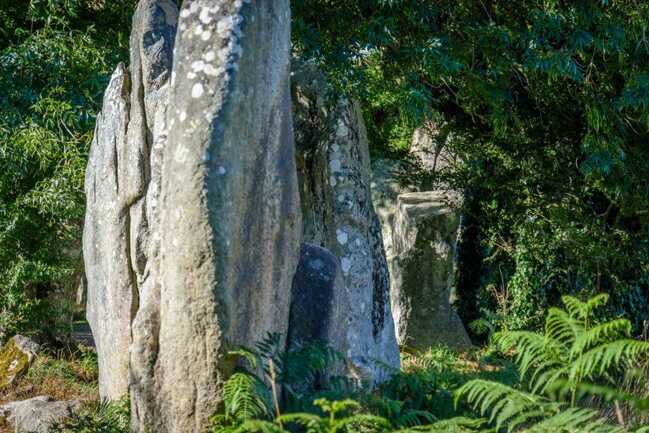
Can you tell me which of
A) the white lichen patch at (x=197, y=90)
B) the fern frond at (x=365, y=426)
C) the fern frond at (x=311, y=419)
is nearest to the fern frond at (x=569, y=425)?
the fern frond at (x=365, y=426)

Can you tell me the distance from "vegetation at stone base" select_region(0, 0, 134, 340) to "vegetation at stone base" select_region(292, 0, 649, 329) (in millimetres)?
2310

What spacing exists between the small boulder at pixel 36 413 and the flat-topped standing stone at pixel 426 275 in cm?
774

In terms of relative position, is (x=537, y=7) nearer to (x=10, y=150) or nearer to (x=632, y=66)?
(x=632, y=66)

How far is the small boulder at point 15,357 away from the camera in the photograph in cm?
1022

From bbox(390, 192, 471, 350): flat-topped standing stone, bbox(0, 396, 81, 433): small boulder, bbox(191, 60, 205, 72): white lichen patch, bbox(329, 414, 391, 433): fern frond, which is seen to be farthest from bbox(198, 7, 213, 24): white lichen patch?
bbox(390, 192, 471, 350): flat-topped standing stone

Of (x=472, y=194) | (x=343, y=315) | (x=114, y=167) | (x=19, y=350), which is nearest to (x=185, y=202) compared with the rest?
(x=343, y=315)

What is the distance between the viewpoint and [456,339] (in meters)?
15.0

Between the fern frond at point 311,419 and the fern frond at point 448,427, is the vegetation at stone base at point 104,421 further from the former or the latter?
the fern frond at point 448,427

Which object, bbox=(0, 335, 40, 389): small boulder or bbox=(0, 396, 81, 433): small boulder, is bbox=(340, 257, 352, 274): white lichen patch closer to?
bbox=(0, 396, 81, 433): small boulder

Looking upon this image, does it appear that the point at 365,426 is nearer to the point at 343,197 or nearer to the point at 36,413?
the point at 36,413

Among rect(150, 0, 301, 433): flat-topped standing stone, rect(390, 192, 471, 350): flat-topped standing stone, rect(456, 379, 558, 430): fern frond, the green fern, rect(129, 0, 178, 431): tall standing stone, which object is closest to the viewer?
the green fern

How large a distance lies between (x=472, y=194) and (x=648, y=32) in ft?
16.4

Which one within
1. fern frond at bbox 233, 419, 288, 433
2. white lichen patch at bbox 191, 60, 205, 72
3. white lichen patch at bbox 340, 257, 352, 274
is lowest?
fern frond at bbox 233, 419, 288, 433

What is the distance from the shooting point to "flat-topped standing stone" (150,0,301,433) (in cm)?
482
